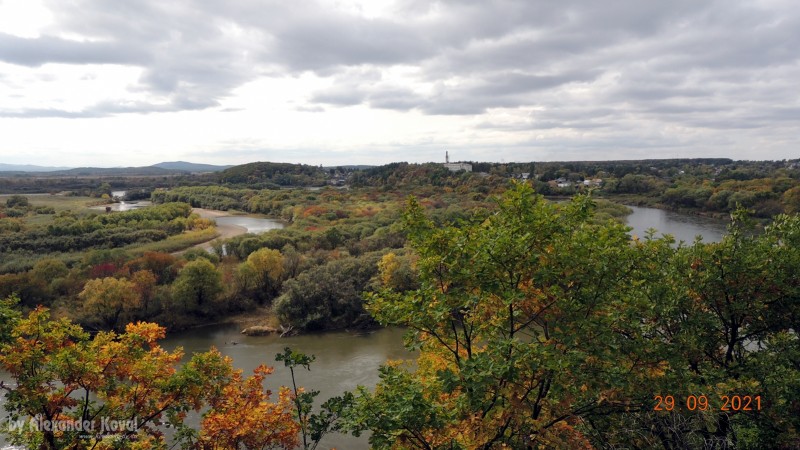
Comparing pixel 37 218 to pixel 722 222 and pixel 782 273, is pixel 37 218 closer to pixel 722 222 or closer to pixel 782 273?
pixel 782 273

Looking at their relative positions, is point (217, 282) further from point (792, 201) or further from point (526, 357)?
point (792, 201)

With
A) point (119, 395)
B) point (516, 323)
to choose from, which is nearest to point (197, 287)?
point (119, 395)

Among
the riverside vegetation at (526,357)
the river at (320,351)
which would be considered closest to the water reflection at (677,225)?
the river at (320,351)

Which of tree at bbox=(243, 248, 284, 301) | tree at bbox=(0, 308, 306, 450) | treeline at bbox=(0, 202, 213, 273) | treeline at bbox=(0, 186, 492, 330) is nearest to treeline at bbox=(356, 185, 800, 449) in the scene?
tree at bbox=(0, 308, 306, 450)

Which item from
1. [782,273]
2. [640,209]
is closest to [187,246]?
[782,273]

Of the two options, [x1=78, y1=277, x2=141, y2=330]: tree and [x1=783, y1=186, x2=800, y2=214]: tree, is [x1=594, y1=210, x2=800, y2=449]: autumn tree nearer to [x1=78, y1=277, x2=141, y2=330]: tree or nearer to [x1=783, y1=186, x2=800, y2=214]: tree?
[x1=78, y1=277, x2=141, y2=330]: tree

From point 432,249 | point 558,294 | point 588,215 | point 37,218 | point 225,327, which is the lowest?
point 225,327
